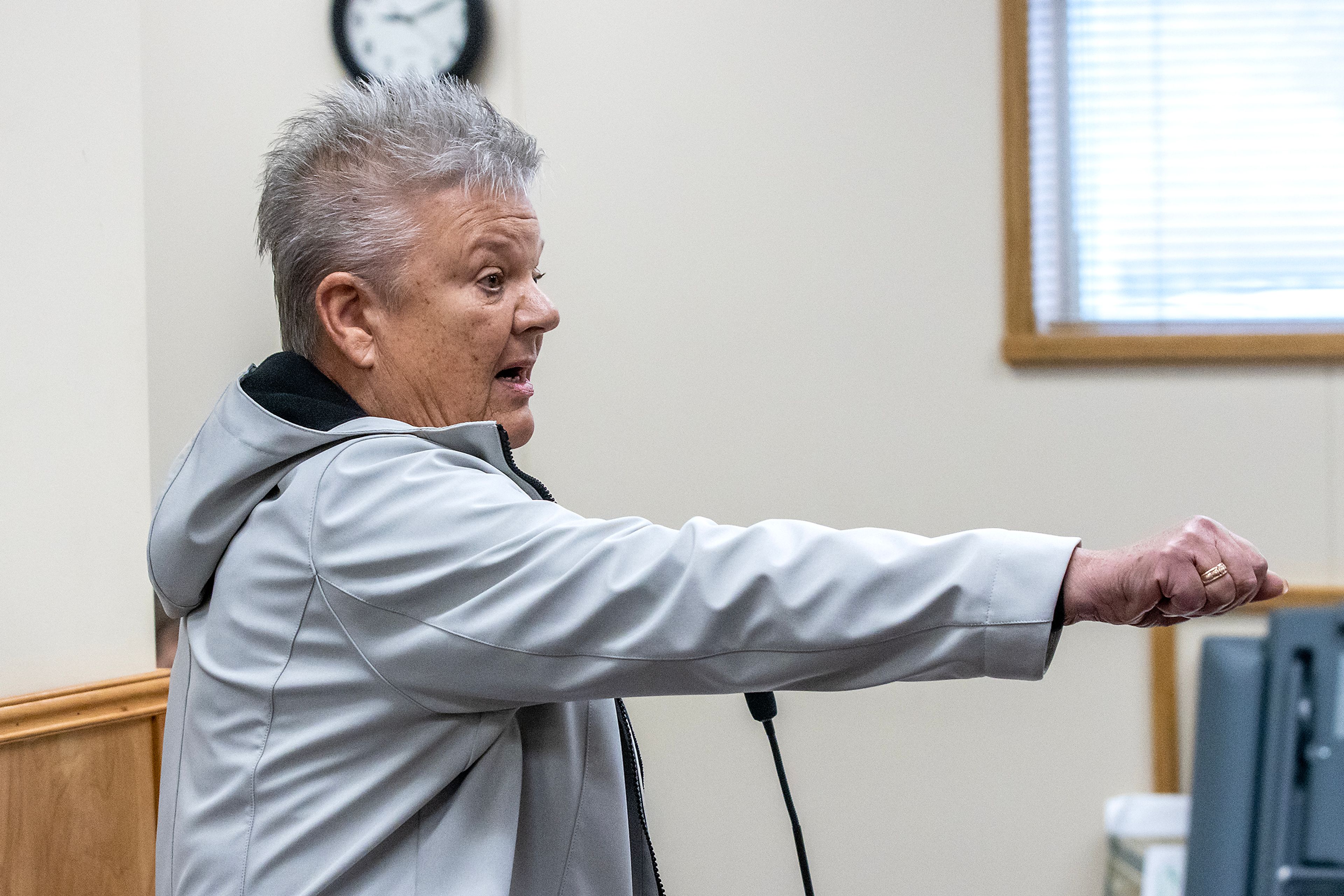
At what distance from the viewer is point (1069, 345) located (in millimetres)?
2287

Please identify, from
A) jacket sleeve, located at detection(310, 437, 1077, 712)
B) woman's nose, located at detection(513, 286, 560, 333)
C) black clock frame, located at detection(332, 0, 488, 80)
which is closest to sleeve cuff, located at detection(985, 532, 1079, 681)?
jacket sleeve, located at detection(310, 437, 1077, 712)

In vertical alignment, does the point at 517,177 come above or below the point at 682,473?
above

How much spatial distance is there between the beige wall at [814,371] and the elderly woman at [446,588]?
1365mm

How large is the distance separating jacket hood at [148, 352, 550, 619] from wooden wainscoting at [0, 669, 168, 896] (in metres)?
0.53

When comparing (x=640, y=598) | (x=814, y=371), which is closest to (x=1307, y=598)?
(x=814, y=371)

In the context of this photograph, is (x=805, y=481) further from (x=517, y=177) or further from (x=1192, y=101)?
(x=517, y=177)

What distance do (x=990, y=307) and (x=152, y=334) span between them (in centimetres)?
169

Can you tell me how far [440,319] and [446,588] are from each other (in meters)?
0.29

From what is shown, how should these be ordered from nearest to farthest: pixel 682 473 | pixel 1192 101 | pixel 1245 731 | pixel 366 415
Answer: pixel 366 415 < pixel 1245 731 < pixel 1192 101 < pixel 682 473

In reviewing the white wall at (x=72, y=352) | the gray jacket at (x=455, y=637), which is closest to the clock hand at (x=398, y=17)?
the white wall at (x=72, y=352)

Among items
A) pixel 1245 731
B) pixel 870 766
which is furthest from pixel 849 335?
pixel 1245 731

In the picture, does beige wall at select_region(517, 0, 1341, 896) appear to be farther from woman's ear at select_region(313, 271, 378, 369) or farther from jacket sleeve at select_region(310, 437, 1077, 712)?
jacket sleeve at select_region(310, 437, 1077, 712)

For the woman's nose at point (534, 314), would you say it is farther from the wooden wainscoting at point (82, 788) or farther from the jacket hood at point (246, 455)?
the wooden wainscoting at point (82, 788)

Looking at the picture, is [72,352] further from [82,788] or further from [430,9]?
[430,9]
